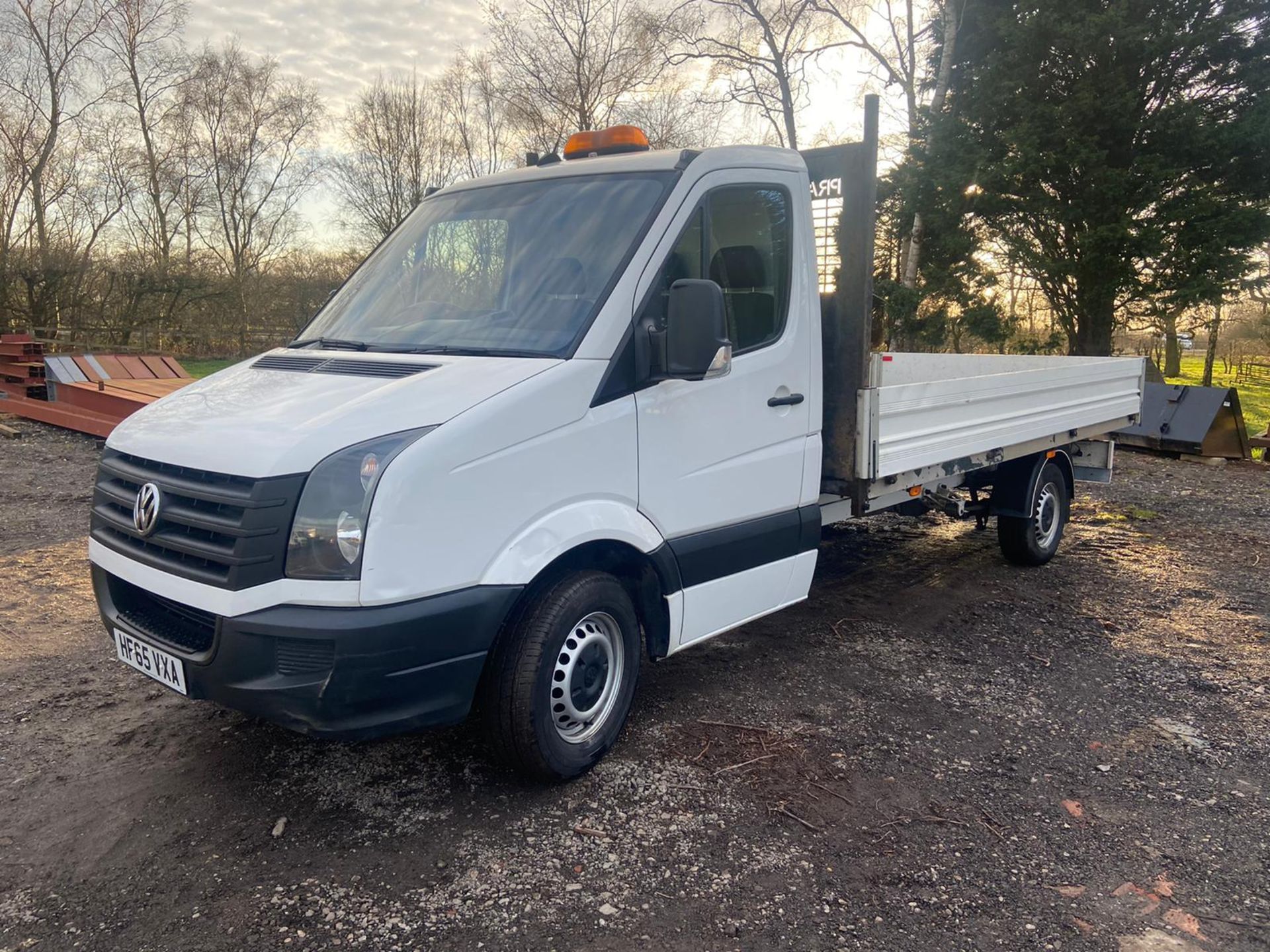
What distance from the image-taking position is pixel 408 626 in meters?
2.74

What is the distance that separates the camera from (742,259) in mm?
3938

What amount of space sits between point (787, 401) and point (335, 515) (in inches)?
86.3

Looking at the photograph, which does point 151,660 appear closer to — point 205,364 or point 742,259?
point 742,259

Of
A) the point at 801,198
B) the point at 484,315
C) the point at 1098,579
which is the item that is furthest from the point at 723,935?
the point at 1098,579

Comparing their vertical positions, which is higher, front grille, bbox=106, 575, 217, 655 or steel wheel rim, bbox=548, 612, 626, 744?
front grille, bbox=106, 575, 217, 655

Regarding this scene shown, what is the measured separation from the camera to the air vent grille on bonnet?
324cm

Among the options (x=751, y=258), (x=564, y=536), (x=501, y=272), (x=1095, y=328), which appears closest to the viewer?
(x=564, y=536)

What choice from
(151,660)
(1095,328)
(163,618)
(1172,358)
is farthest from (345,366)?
(1172,358)

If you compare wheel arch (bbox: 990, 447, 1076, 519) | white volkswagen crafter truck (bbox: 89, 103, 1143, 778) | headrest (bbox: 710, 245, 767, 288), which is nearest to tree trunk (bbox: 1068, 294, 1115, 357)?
wheel arch (bbox: 990, 447, 1076, 519)

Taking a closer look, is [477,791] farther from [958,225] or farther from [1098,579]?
[958,225]

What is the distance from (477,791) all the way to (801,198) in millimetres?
3072

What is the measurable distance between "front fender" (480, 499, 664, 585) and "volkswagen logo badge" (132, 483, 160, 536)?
3.82 ft

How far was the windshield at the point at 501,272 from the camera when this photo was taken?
11.3ft

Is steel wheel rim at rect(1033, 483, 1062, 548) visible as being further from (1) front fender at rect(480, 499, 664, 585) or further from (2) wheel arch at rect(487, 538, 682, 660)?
(1) front fender at rect(480, 499, 664, 585)
